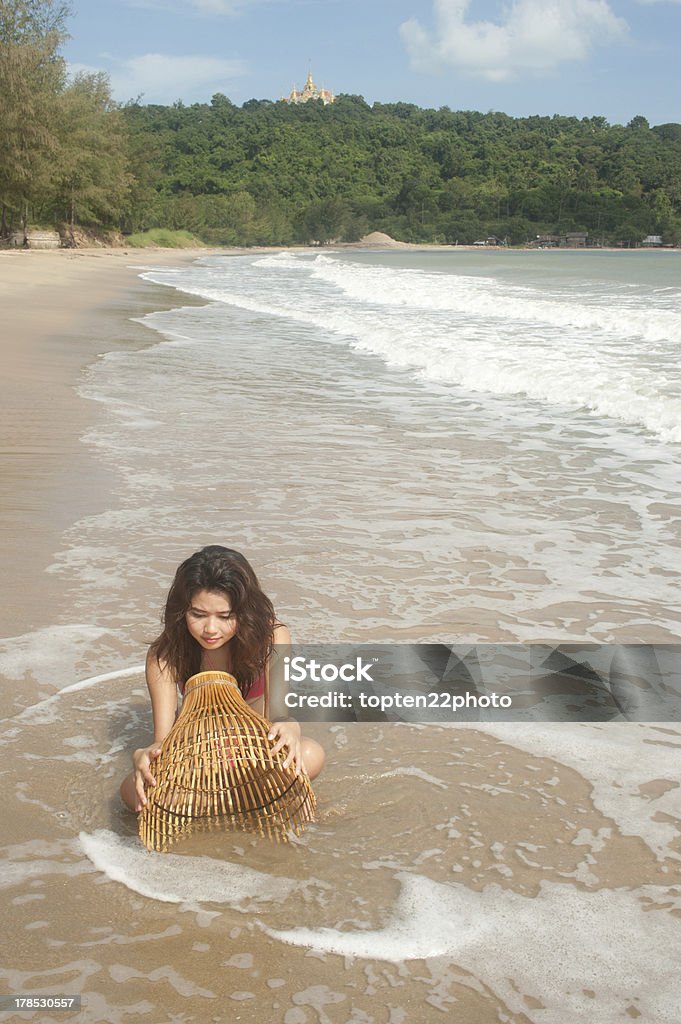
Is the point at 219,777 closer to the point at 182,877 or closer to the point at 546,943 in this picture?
the point at 182,877

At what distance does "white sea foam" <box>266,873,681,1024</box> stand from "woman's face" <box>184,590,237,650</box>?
761 millimetres

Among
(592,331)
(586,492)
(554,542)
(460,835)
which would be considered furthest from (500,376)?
(460,835)

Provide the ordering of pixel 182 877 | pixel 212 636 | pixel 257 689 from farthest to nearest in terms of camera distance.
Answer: pixel 257 689 < pixel 212 636 < pixel 182 877

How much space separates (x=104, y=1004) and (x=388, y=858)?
2.56 ft

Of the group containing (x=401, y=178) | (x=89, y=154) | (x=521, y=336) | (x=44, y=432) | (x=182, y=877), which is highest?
(x=401, y=178)

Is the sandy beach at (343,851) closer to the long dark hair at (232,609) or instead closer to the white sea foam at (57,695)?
the white sea foam at (57,695)

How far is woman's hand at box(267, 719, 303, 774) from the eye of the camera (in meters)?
2.37

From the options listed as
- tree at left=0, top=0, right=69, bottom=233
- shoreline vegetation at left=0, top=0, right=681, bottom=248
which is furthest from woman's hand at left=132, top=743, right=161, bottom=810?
shoreline vegetation at left=0, top=0, right=681, bottom=248

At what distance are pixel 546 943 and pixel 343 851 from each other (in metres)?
0.56

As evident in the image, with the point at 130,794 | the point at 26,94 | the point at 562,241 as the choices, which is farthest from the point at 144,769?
the point at 562,241

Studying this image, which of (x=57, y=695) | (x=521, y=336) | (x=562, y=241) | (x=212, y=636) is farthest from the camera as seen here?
(x=562, y=241)

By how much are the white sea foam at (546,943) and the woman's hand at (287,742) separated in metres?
0.39

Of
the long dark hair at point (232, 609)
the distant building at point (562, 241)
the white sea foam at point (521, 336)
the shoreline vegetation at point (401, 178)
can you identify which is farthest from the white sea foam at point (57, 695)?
the distant building at point (562, 241)

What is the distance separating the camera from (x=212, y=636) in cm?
257
